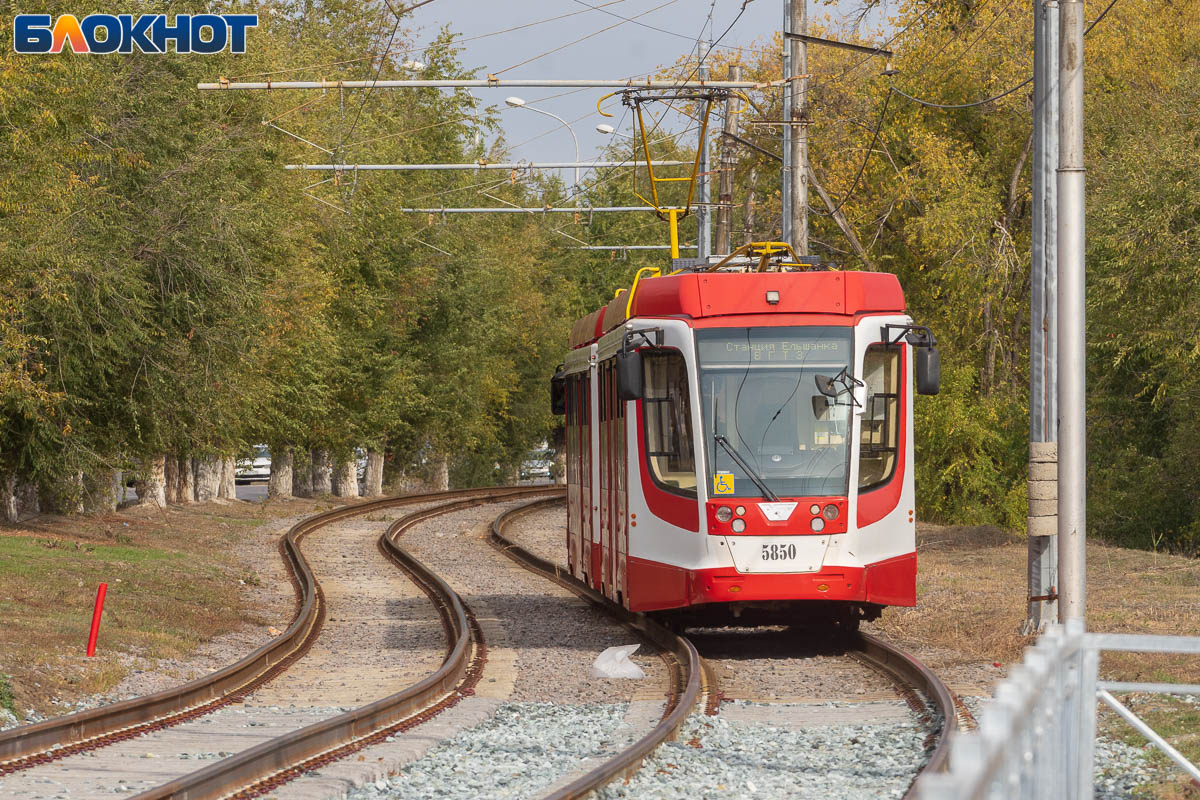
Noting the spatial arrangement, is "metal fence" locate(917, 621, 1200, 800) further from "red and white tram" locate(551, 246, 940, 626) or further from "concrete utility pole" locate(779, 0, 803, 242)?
"concrete utility pole" locate(779, 0, 803, 242)

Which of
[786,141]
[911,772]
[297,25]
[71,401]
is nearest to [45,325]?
[71,401]

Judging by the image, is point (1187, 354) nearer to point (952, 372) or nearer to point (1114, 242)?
point (1114, 242)

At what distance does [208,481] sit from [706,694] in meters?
32.9

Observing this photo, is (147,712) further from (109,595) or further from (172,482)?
(172,482)

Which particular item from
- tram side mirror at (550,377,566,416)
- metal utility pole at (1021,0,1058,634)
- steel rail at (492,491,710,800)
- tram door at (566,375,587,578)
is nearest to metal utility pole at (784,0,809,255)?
tram side mirror at (550,377,566,416)

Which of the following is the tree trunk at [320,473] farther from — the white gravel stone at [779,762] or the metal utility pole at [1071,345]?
the white gravel stone at [779,762]

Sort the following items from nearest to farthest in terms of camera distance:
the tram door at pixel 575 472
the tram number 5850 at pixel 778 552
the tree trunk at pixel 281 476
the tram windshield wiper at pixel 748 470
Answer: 1. the tram number 5850 at pixel 778 552
2. the tram windshield wiper at pixel 748 470
3. the tram door at pixel 575 472
4. the tree trunk at pixel 281 476

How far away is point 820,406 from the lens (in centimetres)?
1412

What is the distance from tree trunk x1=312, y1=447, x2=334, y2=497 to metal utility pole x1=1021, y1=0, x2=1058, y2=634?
3713 cm

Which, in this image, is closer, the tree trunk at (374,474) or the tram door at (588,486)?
the tram door at (588,486)

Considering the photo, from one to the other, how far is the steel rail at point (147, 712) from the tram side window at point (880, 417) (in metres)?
5.51

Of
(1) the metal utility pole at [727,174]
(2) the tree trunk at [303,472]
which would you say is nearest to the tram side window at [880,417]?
(1) the metal utility pole at [727,174]

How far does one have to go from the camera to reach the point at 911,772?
349 inches

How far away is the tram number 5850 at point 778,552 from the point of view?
45.0 ft
